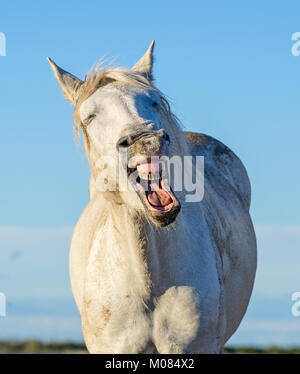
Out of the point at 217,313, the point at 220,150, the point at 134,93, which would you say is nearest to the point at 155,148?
the point at 134,93

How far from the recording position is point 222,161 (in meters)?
7.40

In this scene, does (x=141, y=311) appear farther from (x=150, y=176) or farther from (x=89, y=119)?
(x=89, y=119)

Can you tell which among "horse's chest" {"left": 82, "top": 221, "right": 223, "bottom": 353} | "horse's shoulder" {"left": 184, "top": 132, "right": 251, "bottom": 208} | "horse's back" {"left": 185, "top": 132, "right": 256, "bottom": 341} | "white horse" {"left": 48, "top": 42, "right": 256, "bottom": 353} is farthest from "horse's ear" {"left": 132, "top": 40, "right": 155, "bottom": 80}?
"horse's shoulder" {"left": 184, "top": 132, "right": 251, "bottom": 208}

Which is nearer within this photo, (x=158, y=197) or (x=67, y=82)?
(x=158, y=197)

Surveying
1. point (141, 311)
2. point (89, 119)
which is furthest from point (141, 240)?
point (89, 119)

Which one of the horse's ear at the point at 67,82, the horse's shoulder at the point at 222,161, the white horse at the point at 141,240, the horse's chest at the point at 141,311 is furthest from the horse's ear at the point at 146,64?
the horse's shoulder at the point at 222,161

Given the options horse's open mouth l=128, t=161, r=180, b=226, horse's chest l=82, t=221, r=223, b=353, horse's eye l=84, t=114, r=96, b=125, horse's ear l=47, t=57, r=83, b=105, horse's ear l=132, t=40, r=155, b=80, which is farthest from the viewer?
horse's ear l=132, t=40, r=155, b=80

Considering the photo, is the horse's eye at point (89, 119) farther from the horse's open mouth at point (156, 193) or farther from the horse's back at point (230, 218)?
the horse's back at point (230, 218)

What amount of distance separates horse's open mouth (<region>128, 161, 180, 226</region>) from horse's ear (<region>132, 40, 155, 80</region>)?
A: 113cm

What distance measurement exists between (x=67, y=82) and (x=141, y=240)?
1324mm

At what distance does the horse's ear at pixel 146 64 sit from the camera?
5.25 metres

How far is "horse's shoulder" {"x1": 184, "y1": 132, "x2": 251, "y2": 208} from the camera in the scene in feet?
23.5

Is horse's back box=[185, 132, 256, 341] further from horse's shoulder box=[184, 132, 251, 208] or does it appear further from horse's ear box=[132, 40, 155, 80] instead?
horse's ear box=[132, 40, 155, 80]
